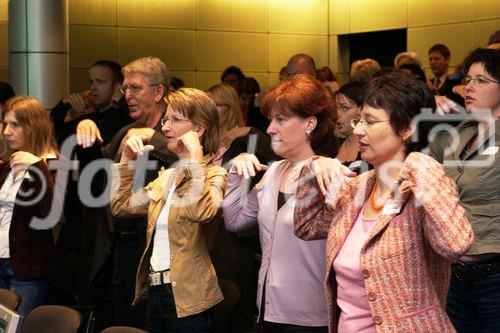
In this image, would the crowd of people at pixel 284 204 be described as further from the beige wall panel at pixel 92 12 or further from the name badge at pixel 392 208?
the beige wall panel at pixel 92 12

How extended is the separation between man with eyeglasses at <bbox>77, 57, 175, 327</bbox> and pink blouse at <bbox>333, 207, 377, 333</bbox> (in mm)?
1444

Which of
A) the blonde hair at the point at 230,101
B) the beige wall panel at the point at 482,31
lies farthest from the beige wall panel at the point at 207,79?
the blonde hair at the point at 230,101

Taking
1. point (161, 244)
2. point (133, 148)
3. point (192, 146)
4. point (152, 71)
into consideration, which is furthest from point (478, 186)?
point (152, 71)

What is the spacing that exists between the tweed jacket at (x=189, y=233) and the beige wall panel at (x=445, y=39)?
5.75 m

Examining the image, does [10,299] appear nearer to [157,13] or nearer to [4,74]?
[4,74]

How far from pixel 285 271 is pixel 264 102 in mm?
641

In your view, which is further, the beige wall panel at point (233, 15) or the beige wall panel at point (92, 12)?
the beige wall panel at point (233, 15)

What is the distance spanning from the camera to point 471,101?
11.9ft

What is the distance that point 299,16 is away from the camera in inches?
431

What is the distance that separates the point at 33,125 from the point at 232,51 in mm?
5915

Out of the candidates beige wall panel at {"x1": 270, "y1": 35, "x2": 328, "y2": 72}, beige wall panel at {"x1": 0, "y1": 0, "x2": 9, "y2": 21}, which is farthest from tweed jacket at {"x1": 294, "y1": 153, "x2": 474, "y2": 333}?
beige wall panel at {"x1": 270, "y1": 35, "x2": 328, "y2": 72}

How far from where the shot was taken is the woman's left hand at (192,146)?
378 centimetres

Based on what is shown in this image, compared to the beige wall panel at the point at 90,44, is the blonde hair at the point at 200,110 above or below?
below

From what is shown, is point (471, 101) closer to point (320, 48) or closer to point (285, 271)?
point (285, 271)
